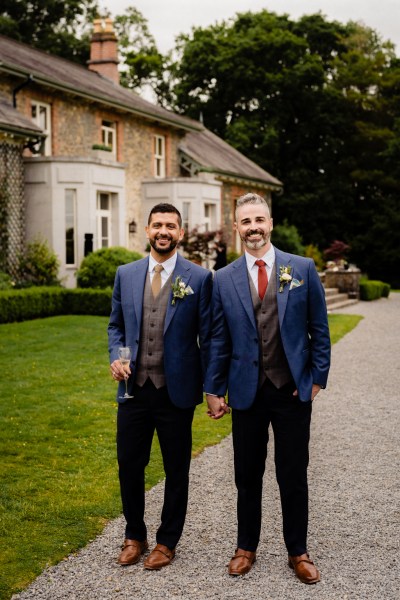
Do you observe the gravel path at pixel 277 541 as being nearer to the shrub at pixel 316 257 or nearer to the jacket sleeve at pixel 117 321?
the jacket sleeve at pixel 117 321

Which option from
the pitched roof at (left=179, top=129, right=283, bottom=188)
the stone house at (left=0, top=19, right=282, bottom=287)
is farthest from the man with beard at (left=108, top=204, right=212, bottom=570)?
the pitched roof at (left=179, top=129, right=283, bottom=188)

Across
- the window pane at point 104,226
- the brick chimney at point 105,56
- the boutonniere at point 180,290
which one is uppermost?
the brick chimney at point 105,56

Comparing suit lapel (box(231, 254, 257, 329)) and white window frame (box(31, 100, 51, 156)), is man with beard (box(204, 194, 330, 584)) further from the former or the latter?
white window frame (box(31, 100, 51, 156))

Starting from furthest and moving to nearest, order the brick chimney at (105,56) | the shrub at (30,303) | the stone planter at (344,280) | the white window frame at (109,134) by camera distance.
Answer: the brick chimney at (105,56) < the stone planter at (344,280) < the white window frame at (109,134) < the shrub at (30,303)

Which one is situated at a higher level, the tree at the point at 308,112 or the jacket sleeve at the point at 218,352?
the tree at the point at 308,112

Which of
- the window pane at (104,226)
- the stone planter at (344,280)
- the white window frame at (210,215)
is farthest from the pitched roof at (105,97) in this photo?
the stone planter at (344,280)

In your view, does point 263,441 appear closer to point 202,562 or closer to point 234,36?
point 202,562

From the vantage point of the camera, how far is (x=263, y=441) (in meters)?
4.53

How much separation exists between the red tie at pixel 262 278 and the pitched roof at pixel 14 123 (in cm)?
1546

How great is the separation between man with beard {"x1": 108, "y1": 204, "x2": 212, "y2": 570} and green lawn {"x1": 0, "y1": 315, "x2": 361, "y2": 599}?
60 centimetres

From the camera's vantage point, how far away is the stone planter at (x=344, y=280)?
26.9 meters

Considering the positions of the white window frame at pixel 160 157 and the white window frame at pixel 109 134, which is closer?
the white window frame at pixel 109 134

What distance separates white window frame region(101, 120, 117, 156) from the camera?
25.3m

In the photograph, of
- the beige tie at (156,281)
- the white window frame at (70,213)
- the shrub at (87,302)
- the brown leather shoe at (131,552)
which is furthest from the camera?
the white window frame at (70,213)
